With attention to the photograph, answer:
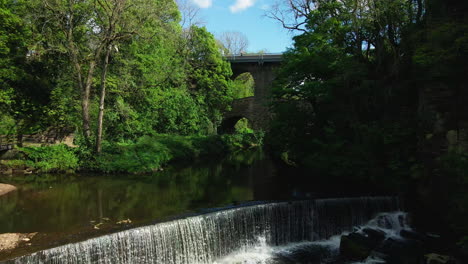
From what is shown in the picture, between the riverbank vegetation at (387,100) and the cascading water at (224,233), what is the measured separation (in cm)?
215

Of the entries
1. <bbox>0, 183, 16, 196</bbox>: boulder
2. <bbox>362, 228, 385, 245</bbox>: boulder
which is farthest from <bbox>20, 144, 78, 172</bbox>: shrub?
<bbox>362, 228, 385, 245</bbox>: boulder

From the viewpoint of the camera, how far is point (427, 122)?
36.8 feet

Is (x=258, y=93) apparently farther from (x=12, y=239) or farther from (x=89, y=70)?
(x=12, y=239)

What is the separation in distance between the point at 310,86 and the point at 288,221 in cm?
837

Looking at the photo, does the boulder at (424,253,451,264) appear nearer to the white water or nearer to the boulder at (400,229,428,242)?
the white water

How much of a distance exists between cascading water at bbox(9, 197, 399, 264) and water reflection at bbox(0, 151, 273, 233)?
123cm

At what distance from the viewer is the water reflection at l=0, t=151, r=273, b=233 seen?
10.2 meters

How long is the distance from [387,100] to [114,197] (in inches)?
467

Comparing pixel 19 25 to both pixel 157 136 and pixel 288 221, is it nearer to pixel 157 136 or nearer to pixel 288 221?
pixel 157 136

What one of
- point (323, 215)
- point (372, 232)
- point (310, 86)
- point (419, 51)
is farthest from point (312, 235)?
point (310, 86)

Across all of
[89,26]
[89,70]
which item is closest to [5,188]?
[89,70]

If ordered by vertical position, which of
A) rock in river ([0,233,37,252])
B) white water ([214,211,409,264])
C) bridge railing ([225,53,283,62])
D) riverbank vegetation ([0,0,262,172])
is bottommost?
white water ([214,211,409,264])

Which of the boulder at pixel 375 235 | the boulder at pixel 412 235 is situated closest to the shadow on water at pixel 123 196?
the boulder at pixel 375 235

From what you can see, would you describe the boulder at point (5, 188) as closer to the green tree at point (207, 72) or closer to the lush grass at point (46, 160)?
the lush grass at point (46, 160)
